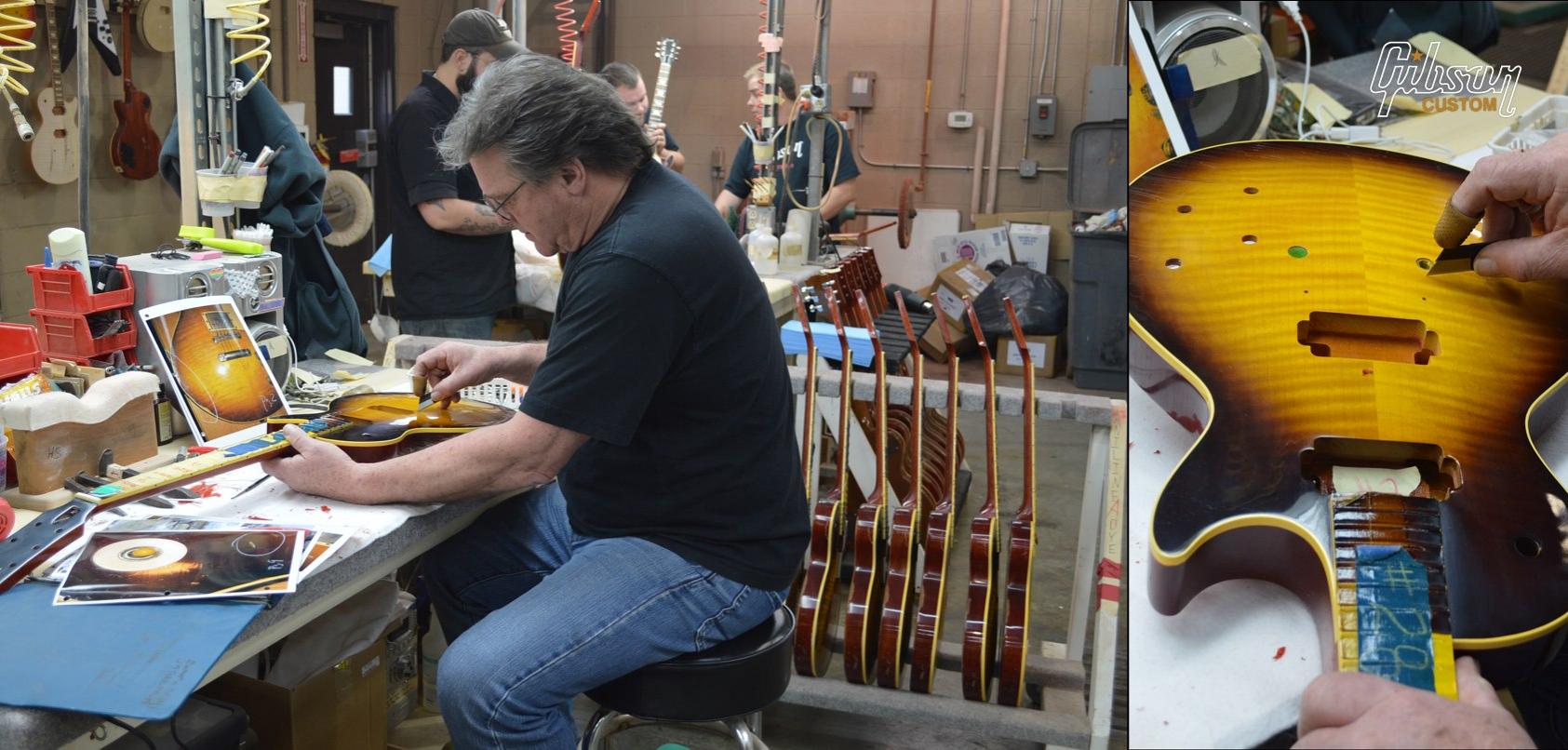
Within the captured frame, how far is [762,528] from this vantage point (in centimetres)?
169

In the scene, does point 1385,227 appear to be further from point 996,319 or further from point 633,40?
point 633,40

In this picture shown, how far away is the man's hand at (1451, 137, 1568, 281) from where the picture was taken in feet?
2.56

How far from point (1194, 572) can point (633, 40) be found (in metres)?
7.74

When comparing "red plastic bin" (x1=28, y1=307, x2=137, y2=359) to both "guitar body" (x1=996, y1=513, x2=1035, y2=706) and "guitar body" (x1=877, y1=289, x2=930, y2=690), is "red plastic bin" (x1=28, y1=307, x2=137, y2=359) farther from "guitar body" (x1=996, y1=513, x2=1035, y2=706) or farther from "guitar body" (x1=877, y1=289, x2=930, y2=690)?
"guitar body" (x1=996, y1=513, x2=1035, y2=706)

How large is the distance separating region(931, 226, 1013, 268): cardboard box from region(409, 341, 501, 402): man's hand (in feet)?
18.5

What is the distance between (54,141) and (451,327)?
248 cm

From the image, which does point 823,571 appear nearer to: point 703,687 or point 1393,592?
point 703,687

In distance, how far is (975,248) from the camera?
7.36m

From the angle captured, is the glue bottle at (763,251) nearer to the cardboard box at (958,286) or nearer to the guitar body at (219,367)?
the guitar body at (219,367)

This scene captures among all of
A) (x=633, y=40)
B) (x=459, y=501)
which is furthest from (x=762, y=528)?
(x=633, y=40)

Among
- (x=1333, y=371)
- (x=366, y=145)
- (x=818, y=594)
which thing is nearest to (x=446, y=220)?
(x=818, y=594)

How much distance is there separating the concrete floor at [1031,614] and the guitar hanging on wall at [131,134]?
1.35m

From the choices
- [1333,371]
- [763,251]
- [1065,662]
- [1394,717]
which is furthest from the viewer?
[763,251]

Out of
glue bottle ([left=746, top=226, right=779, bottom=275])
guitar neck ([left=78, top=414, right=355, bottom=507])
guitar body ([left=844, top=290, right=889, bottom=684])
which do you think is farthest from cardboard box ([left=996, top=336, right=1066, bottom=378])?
guitar neck ([left=78, top=414, right=355, bottom=507])
